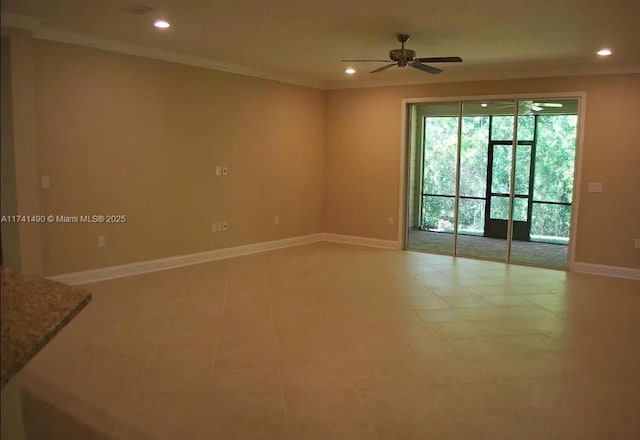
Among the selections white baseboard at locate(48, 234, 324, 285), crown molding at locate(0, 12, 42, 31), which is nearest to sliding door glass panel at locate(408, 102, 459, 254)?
white baseboard at locate(48, 234, 324, 285)

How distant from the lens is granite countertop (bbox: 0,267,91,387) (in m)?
1.31

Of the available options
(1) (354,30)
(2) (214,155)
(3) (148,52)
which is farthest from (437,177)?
(3) (148,52)

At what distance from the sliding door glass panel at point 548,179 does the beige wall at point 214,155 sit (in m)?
0.54

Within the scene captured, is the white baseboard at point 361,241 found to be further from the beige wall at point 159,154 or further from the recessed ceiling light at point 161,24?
the recessed ceiling light at point 161,24

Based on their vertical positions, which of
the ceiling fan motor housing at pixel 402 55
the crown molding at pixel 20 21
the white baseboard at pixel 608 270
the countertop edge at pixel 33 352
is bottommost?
the white baseboard at pixel 608 270

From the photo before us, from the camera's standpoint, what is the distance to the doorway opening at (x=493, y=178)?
7007 millimetres

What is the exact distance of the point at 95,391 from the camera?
3.00m

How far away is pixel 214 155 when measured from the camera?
662cm

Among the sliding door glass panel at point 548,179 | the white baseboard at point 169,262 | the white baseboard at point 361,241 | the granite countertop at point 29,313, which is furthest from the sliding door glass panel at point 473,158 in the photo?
the granite countertop at point 29,313

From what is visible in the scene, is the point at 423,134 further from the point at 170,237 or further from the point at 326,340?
the point at 326,340

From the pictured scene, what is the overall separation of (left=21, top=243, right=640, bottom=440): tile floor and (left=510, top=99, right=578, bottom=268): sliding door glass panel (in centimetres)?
180

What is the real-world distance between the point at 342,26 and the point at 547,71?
336 centimetres

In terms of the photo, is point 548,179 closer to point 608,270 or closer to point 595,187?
point 595,187

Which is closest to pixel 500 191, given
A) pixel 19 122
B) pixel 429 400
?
pixel 429 400
